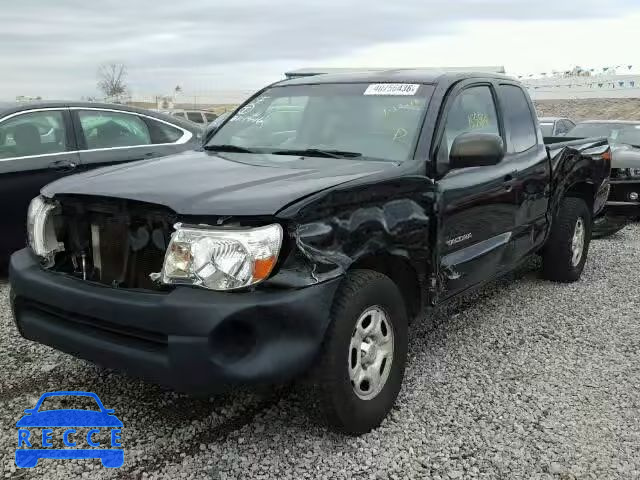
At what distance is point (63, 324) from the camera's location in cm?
290

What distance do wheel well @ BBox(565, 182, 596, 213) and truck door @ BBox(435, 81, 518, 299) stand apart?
1657 mm

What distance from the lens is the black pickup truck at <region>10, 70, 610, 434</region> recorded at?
2.54m

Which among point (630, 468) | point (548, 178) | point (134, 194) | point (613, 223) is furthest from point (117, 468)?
point (613, 223)

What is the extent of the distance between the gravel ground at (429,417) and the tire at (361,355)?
0.14m

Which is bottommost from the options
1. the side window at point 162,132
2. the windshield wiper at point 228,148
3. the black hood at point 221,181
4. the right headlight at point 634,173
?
the right headlight at point 634,173

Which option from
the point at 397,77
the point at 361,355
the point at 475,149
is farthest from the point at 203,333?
the point at 397,77

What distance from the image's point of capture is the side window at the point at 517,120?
4.63m

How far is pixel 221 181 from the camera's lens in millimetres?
2922

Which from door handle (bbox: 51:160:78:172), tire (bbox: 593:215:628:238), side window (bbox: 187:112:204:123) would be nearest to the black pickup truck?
door handle (bbox: 51:160:78:172)

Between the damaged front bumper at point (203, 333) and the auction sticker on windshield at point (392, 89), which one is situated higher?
the auction sticker on windshield at point (392, 89)

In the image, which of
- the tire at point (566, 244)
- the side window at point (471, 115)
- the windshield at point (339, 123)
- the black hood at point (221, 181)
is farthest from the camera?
the tire at point (566, 244)

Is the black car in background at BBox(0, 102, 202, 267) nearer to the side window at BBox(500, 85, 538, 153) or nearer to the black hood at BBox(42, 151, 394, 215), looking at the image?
the black hood at BBox(42, 151, 394, 215)

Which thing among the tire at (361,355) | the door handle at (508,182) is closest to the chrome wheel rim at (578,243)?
the door handle at (508,182)

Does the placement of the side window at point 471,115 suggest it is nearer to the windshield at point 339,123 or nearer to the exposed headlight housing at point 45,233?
the windshield at point 339,123
